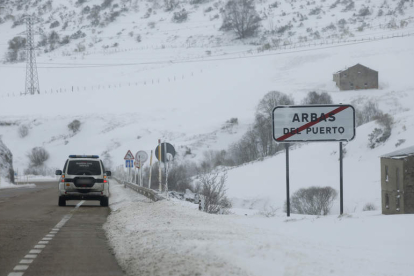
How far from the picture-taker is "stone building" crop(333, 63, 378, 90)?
10744 centimetres

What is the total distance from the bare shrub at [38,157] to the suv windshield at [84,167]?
269 feet

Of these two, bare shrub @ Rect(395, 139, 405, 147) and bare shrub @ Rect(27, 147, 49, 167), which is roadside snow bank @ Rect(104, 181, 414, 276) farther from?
bare shrub @ Rect(27, 147, 49, 167)

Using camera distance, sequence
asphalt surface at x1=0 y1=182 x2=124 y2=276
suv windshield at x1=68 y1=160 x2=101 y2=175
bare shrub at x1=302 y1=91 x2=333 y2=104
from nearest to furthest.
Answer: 1. asphalt surface at x1=0 y1=182 x2=124 y2=276
2. suv windshield at x1=68 y1=160 x2=101 y2=175
3. bare shrub at x1=302 y1=91 x2=333 y2=104

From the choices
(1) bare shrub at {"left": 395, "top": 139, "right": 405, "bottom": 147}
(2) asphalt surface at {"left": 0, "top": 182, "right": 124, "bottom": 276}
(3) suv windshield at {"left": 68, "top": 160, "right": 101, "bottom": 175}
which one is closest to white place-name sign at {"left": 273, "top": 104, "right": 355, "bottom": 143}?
(2) asphalt surface at {"left": 0, "top": 182, "right": 124, "bottom": 276}

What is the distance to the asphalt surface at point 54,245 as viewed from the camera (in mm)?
10492

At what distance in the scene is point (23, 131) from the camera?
4633 inches

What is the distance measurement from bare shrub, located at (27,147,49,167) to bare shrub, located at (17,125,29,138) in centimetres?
862

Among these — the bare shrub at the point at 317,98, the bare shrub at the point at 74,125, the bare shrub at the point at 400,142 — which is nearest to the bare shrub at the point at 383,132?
the bare shrub at the point at 400,142

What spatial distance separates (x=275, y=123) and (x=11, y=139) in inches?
4126

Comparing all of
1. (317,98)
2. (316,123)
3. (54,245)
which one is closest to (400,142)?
(317,98)

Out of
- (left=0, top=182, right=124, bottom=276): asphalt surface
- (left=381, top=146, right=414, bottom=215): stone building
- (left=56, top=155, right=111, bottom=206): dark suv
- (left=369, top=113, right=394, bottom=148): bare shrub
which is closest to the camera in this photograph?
(left=0, top=182, right=124, bottom=276): asphalt surface

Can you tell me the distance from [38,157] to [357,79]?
4852 cm

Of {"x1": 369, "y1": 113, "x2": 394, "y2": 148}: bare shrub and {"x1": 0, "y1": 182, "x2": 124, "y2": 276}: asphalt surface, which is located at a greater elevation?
{"x1": 369, "y1": 113, "x2": 394, "y2": 148}: bare shrub

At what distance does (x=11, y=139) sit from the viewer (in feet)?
382
